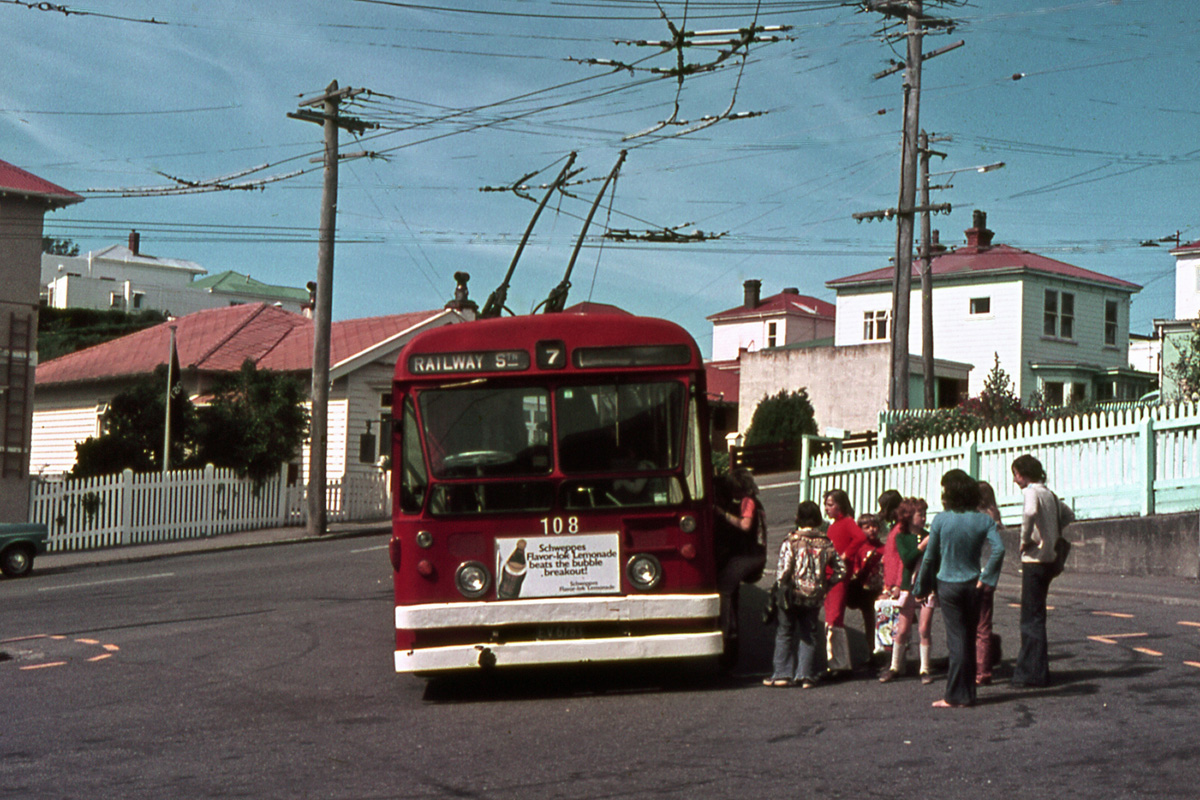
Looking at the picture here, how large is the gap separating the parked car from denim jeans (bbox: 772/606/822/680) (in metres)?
16.5

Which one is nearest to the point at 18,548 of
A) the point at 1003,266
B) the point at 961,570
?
the point at 961,570

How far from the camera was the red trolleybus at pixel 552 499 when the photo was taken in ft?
30.9

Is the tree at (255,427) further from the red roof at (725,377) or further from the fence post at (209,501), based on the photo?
the red roof at (725,377)

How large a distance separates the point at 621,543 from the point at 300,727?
2.49m

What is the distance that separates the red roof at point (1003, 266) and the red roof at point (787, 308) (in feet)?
55.3

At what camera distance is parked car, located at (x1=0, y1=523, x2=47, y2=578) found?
22.4m

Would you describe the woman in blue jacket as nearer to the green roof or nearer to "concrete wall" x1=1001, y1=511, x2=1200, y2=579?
"concrete wall" x1=1001, y1=511, x2=1200, y2=579

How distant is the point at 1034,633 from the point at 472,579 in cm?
388

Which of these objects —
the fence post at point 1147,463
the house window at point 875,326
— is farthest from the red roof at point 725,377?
the fence post at point 1147,463

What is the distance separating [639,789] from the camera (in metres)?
6.76

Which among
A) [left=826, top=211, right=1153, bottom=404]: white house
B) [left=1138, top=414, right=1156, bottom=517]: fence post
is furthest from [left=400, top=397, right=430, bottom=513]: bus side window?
[left=826, top=211, right=1153, bottom=404]: white house

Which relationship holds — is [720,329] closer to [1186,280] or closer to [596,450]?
[1186,280]

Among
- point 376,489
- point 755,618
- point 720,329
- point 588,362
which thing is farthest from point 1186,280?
point 588,362

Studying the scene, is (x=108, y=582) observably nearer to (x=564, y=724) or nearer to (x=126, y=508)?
(x=126, y=508)
